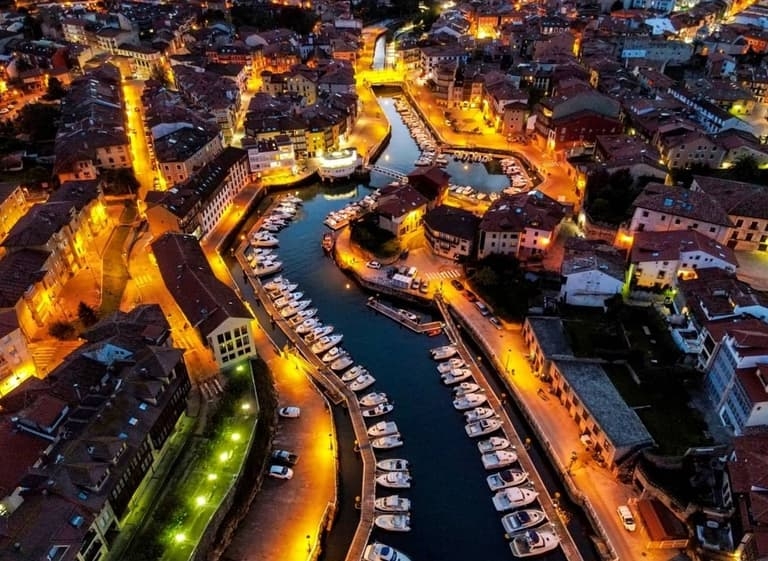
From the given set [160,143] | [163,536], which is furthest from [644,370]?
[160,143]

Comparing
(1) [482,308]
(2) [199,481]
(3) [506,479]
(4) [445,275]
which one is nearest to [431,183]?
(4) [445,275]

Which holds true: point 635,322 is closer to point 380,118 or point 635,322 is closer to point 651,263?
point 651,263

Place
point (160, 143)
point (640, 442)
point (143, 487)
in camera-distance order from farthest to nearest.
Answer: point (160, 143)
point (640, 442)
point (143, 487)

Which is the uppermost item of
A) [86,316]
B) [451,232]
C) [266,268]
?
[451,232]

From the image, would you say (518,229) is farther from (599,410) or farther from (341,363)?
(341,363)

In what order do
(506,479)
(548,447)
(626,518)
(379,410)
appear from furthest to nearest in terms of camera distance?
(379,410) < (548,447) < (506,479) < (626,518)

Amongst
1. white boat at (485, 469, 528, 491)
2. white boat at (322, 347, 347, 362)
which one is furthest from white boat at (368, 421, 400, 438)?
white boat at (322, 347, 347, 362)

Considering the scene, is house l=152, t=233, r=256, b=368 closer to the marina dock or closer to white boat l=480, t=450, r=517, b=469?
the marina dock
